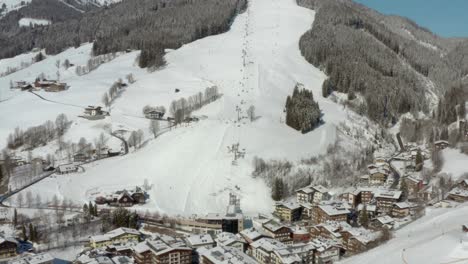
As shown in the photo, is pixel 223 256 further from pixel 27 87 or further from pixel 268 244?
pixel 27 87

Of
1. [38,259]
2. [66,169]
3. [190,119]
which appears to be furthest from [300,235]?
[190,119]

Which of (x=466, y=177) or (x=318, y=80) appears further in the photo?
(x=318, y=80)

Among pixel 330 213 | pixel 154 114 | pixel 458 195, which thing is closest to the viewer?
pixel 330 213

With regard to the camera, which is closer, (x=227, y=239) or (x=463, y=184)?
(x=227, y=239)

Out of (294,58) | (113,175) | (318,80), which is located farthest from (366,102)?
(113,175)

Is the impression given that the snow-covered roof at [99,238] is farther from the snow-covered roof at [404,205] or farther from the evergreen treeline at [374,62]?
the evergreen treeline at [374,62]

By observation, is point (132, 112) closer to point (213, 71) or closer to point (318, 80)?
point (213, 71)

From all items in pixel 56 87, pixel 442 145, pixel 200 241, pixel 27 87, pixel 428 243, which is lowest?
pixel 200 241
